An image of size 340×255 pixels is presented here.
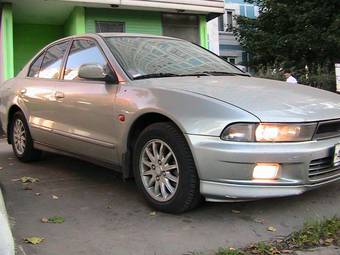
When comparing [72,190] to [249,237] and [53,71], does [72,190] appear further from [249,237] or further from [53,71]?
[249,237]

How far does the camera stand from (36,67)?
21.6ft

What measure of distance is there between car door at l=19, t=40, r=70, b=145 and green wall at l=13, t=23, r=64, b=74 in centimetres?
824

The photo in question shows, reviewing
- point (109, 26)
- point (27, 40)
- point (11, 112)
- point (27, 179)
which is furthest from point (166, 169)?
point (27, 40)

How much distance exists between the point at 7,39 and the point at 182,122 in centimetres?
969

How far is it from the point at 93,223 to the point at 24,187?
1485mm

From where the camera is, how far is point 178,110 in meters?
4.30

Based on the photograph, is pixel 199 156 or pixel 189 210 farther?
pixel 189 210

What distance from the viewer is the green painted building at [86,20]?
1287 cm

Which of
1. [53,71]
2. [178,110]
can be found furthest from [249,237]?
[53,71]

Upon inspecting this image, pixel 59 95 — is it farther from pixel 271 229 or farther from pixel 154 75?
pixel 271 229

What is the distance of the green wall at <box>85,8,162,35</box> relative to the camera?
13.5m

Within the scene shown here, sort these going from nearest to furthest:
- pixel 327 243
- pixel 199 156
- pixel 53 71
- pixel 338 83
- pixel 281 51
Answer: pixel 327 243 < pixel 199 156 < pixel 53 71 < pixel 338 83 < pixel 281 51

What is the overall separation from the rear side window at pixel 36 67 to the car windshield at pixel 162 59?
1.44m

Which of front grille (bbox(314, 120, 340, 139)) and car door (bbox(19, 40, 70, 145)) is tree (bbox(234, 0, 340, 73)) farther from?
front grille (bbox(314, 120, 340, 139))
